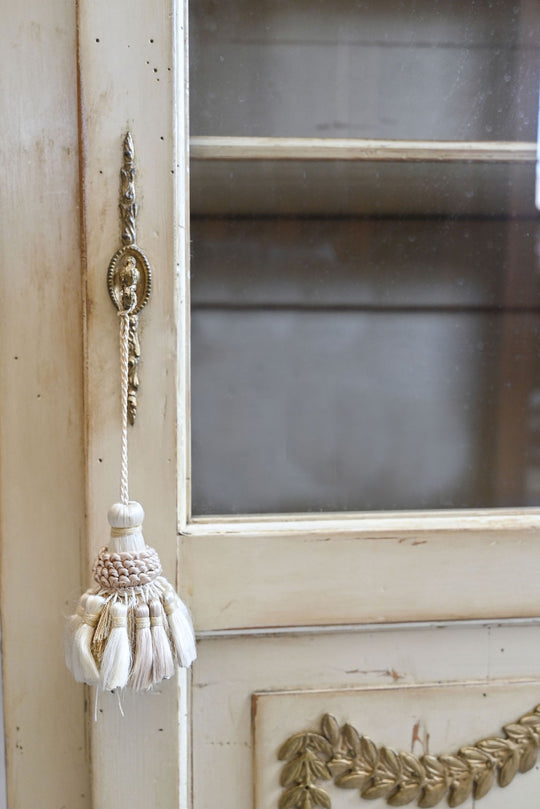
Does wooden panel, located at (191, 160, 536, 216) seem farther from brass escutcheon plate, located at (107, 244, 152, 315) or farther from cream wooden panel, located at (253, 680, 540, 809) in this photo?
cream wooden panel, located at (253, 680, 540, 809)

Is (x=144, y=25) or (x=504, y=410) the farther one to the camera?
(x=504, y=410)

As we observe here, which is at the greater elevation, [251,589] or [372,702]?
[251,589]

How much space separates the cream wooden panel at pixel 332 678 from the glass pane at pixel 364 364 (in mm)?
109

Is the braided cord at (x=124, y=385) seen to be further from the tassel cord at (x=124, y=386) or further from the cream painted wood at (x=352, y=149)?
the cream painted wood at (x=352, y=149)

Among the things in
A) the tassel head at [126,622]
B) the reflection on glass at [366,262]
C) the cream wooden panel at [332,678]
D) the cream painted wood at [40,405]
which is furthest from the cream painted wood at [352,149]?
the cream wooden panel at [332,678]

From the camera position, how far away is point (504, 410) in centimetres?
55

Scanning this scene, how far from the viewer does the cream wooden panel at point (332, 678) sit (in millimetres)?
506

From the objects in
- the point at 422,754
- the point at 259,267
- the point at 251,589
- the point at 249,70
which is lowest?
the point at 422,754

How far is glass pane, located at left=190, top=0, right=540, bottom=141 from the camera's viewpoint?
1.63ft

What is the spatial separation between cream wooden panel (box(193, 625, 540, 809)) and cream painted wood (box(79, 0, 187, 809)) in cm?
3

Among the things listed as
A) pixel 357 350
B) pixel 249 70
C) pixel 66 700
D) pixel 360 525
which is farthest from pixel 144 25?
pixel 66 700

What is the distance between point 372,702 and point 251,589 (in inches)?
5.7

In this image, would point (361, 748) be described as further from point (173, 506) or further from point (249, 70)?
point (249, 70)

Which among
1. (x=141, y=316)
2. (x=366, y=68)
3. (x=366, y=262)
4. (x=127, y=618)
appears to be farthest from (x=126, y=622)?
(x=366, y=68)
